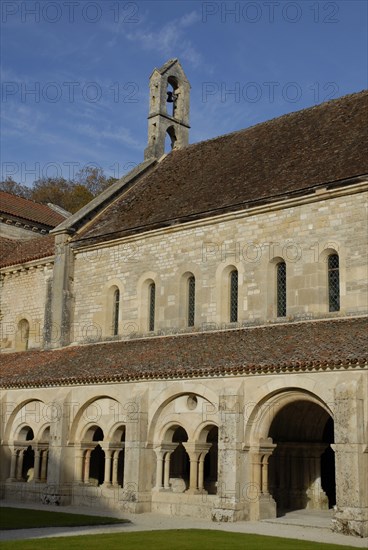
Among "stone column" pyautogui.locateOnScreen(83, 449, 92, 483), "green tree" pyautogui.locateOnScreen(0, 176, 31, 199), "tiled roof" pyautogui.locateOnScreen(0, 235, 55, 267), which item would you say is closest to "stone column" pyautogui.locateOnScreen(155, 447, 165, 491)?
"stone column" pyautogui.locateOnScreen(83, 449, 92, 483)

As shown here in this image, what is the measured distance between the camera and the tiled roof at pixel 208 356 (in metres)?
17.8

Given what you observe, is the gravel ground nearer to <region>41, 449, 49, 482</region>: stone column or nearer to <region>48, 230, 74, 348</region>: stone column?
<region>41, 449, 49, 482</region>: stone column

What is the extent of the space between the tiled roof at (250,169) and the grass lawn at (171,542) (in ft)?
33.8

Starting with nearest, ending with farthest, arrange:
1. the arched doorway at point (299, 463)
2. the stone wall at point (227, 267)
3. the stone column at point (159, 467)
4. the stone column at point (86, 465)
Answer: the stone wall at point (227, 267) < the stone column at point (159, 467) < the arched doorway at point (299, 463) < the stone column at point (86, 465)

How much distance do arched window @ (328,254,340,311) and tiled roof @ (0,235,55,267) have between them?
11.9 m

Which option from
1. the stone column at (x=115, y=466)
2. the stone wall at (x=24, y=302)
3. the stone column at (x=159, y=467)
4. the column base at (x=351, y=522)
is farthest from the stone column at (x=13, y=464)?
the column base at (x=351, y=522)

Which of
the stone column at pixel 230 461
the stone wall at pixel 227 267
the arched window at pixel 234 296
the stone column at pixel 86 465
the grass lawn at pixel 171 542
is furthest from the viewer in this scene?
the stone column at pixel 86 465

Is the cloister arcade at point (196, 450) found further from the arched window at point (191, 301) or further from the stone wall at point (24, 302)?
the stone wall at point (24, 302)

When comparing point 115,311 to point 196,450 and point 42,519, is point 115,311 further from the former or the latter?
point 42,519

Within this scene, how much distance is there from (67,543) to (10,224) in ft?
74.2

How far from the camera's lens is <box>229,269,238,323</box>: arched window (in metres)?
23.1

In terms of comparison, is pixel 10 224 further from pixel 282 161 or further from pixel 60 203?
pixel 60 203

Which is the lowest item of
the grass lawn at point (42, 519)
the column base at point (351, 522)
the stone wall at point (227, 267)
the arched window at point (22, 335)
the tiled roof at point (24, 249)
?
the grass lawn at point (42, 519)

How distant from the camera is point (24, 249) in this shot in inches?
1252
